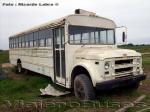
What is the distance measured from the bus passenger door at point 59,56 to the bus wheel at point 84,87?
1149 mm

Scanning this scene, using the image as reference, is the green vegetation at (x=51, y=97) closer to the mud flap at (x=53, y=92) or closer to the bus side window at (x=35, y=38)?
the mud flap at (x=53, y=92)

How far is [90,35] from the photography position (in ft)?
31.1

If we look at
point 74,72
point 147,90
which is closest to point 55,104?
point 74,72

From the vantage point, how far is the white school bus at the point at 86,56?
7828mm

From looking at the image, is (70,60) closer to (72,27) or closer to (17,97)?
(72,27)

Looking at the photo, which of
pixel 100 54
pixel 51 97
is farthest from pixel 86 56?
pixel 51 97

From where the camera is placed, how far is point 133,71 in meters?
8.45

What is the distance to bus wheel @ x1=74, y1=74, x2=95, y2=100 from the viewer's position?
799 centimetres

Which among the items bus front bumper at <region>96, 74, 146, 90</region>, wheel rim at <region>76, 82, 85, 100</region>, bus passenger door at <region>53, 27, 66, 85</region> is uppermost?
bus passenger door at <region>53, 27, 66, 85</region>

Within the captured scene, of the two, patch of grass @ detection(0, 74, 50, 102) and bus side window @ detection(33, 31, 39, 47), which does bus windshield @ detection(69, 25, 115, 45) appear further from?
bus side window @ detection(33, 31, 39, 47)

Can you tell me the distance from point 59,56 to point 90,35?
4.42 ft

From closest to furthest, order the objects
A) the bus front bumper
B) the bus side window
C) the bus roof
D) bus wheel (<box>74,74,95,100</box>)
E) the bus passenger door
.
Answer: the bus front bumper → bus wheel (<box>74,74,95,100</box>) → the bus roof → the bus passenger door → the bus side window

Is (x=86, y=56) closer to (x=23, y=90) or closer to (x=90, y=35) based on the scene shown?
(x=90, y=35)

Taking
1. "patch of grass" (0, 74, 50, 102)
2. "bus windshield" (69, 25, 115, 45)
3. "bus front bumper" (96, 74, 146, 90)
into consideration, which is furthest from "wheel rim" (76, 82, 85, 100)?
"patch of grass" (0, 74, 50, 102)
